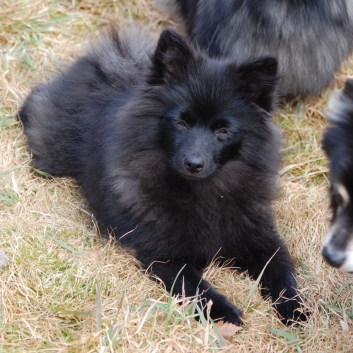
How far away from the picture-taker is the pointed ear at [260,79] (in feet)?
10.9

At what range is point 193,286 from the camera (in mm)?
3383

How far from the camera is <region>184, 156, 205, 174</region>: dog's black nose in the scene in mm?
3219

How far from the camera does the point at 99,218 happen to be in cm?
390

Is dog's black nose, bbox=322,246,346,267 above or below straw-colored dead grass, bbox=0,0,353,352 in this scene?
above

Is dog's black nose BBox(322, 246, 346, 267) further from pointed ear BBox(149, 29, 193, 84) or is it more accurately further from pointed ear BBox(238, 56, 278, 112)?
pointed ear BBox(149, 29, 193, 84)

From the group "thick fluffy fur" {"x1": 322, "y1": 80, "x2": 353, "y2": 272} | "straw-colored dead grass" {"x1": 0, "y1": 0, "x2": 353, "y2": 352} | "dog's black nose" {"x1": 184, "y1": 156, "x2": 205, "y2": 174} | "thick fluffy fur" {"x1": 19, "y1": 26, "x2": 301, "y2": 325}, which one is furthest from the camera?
"thick fluffy fur" {"x1": 19, "y1": 26, "x2": 301, "y2": 325}

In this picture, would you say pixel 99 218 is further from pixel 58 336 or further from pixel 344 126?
pixel 344 126

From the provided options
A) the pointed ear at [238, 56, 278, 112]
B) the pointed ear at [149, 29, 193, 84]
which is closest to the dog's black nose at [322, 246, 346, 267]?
the pointed ear at [238, 56, 278, 112]

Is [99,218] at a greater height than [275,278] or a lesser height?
greater

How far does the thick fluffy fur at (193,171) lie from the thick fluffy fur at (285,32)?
1092mm

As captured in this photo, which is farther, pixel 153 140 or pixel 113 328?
pixel 153 140

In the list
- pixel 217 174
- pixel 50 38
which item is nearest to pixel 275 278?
pixel 217 174

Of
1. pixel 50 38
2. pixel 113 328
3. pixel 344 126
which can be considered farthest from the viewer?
pixel 50 38

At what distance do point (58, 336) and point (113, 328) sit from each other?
0.94 ft
